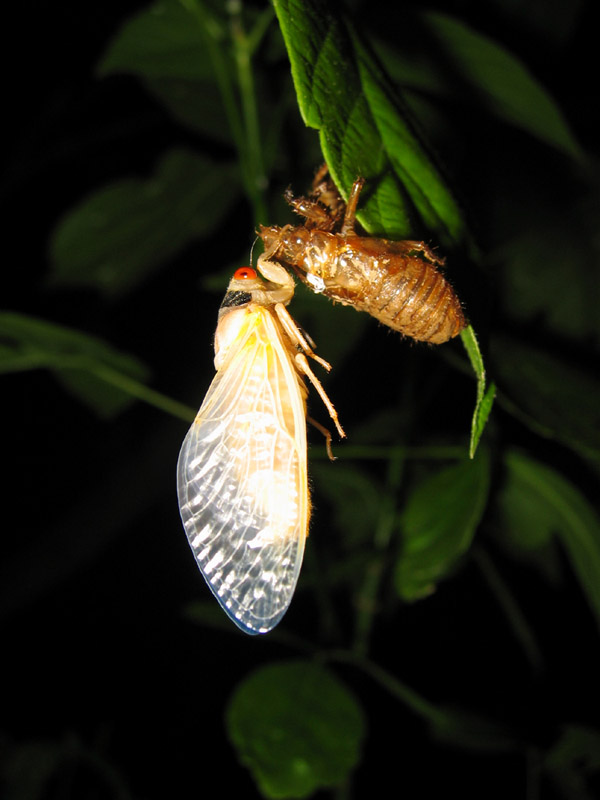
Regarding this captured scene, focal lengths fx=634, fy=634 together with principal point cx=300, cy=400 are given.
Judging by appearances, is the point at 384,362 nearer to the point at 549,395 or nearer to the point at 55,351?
the point at 549,395

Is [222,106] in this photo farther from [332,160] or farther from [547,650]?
[547,650]

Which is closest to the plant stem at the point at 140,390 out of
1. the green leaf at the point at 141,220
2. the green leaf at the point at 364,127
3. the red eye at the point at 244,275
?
the red eye at the point at 244,275

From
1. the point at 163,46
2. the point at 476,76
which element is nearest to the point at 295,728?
the point at 476,76

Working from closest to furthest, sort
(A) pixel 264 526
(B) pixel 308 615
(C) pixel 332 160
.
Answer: (C) pixel 332 160 < (A) pixel 264 526 < (B) pixel 308 615

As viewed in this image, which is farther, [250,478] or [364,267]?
[250,478]

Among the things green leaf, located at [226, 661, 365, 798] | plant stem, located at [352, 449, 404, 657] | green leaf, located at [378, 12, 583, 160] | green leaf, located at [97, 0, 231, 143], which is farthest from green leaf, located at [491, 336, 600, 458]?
green leaf, located at [97, 0, 231, 143]

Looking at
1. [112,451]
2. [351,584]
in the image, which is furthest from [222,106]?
[112,451]
